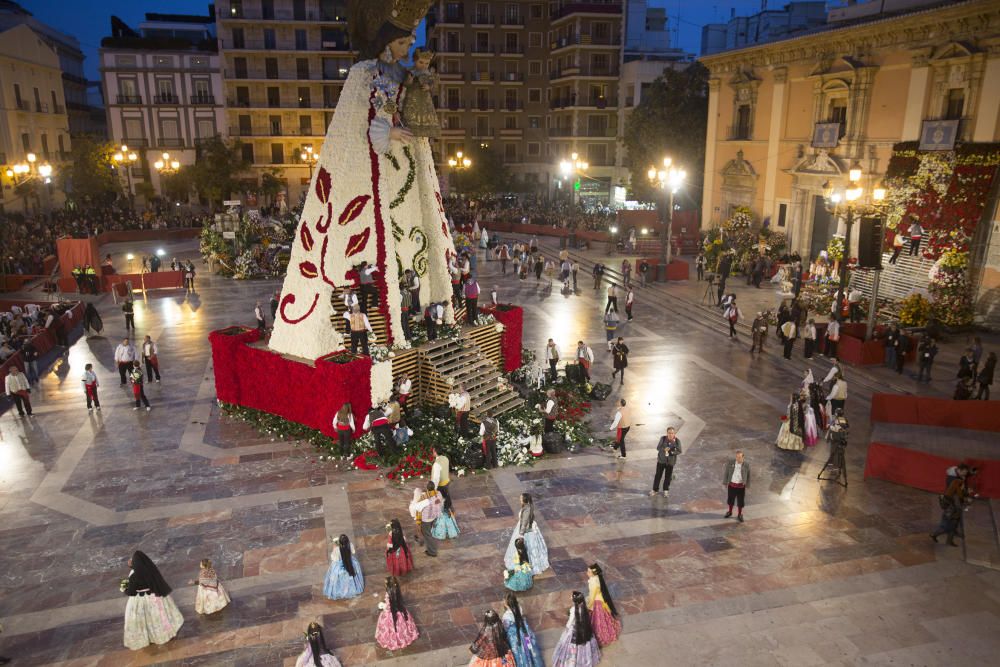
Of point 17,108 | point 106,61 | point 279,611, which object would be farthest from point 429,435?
point 106,61

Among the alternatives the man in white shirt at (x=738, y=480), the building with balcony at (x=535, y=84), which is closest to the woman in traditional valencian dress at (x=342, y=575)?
the man in white shirt at (x=738, y=480)

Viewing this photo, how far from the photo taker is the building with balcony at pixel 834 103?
75.1ft

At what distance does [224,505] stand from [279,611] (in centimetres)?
351

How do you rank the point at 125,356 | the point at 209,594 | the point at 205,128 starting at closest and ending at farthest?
the point at 209,594 → the point at 125,356 → the point at 205,128

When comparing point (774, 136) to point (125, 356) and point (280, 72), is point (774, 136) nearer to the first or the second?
point (125, 356)

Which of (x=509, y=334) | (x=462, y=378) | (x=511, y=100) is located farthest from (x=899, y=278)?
(x=511, y=100)

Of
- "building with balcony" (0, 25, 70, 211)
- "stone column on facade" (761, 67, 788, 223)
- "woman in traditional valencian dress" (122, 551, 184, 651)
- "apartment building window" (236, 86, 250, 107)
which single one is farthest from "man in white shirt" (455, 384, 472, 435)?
"apartment building window" (236, 86, 250, 107)

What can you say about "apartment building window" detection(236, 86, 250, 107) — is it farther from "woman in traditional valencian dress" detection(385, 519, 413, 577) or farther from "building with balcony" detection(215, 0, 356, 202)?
"woman in traditional valencian dress" detection(385, 519, 413, 577)

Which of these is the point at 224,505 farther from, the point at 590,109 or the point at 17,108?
the point at 590,109

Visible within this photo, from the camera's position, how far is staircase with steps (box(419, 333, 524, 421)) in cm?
1574

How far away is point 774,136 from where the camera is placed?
1267 inches

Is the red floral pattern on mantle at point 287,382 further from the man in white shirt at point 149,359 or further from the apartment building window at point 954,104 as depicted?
the apartment building window at point 954,104

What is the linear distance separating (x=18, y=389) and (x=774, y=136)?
30.7m

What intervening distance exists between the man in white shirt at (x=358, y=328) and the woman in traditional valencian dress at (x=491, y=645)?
8462 mm
